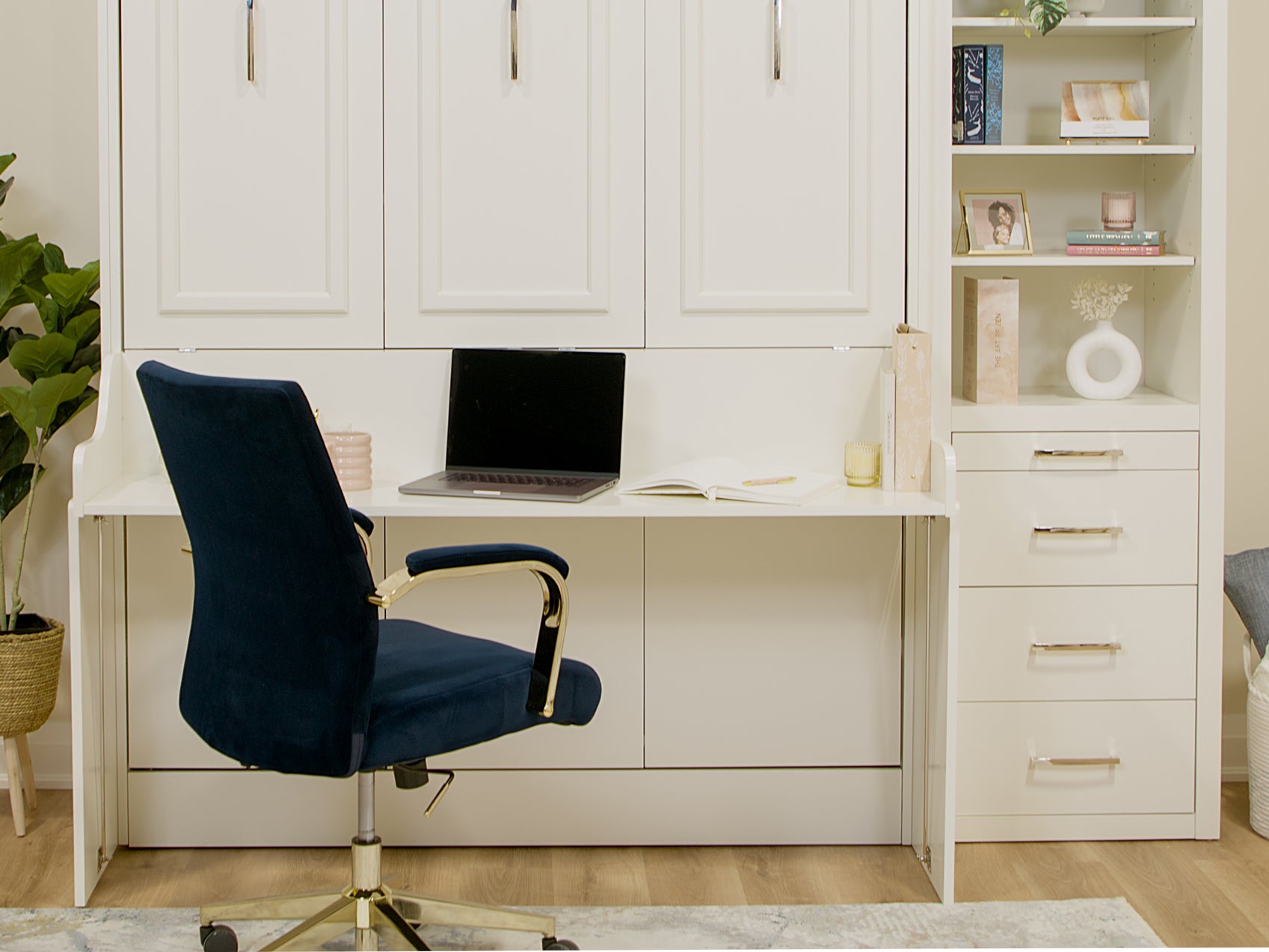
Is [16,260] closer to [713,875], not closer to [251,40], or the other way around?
[251,40]

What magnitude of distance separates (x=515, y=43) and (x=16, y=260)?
3.86ft

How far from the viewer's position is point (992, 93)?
9.53 ft

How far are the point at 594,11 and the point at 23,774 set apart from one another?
6.85 ft

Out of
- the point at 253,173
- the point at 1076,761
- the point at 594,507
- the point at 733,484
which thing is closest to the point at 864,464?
the point at 733,484

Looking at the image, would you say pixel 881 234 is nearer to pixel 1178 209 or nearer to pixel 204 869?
pixel 1178 209

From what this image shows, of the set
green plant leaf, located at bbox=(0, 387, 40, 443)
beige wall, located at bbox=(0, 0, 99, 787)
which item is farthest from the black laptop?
beige wall, located at bbox=(0, 0, 99, 787)

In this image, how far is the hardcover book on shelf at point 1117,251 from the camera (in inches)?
116

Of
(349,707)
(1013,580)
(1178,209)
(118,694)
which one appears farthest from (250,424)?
(1178,209)

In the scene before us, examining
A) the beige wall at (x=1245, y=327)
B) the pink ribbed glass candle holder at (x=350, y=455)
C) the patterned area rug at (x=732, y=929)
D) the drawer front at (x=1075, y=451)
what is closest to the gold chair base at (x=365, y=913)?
the patterned area rug at (x=732, y=929)

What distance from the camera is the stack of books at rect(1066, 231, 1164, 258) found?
2941 mm

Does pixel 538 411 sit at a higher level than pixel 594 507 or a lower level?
higher

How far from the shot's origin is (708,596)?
294cm

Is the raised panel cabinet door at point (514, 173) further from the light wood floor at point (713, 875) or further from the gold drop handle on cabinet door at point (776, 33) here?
the light wood floor at point (713, 875)

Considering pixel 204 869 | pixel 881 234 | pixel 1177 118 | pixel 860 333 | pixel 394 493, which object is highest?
pixel 1177 118
